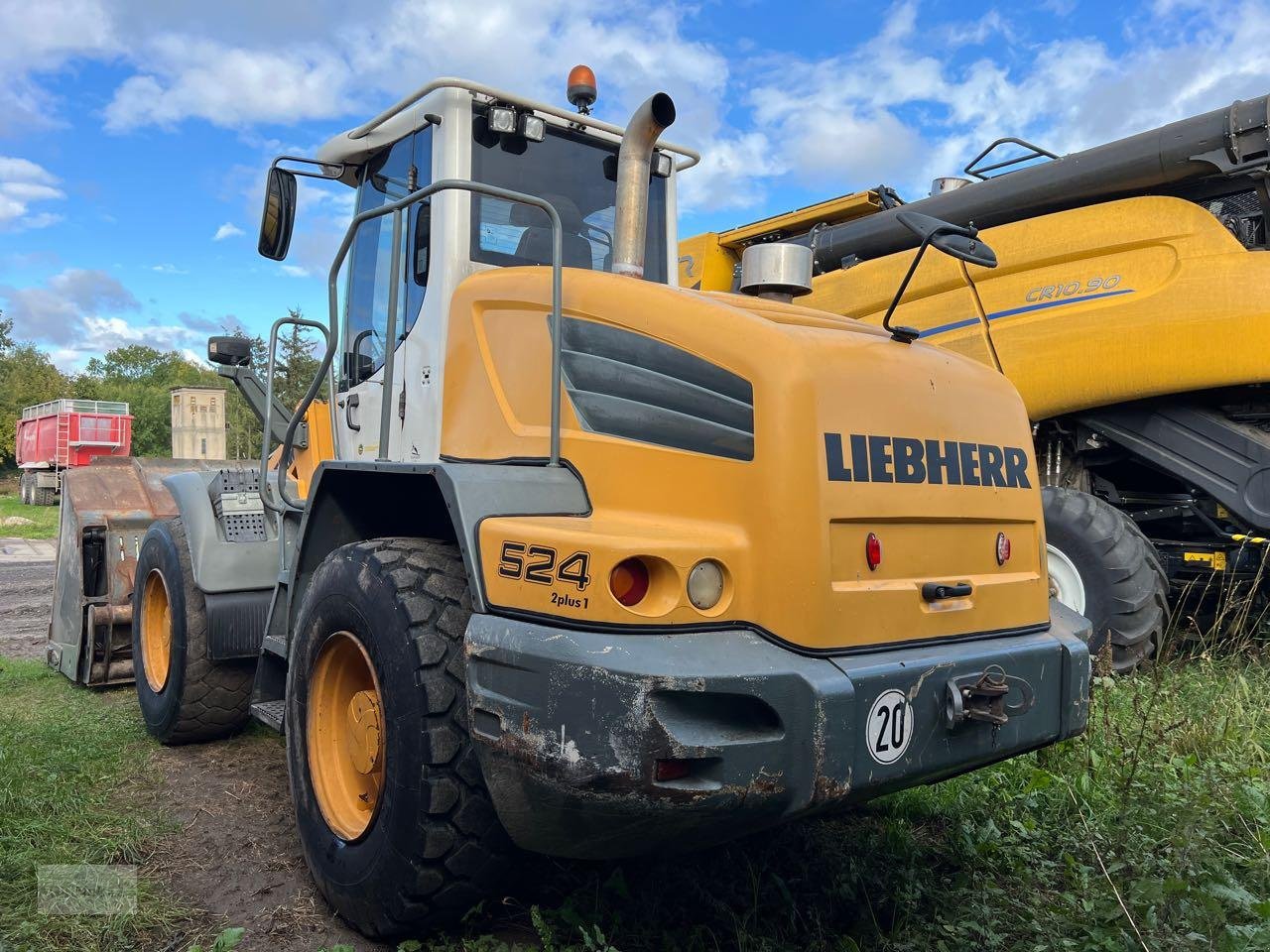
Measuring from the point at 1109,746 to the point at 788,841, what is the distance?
146 centimetres

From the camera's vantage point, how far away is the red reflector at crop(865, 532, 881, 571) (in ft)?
8.46

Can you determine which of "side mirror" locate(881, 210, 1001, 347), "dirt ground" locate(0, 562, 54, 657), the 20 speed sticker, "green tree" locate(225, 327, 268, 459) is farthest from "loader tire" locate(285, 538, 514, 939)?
"green tree" locate(225, 327, 268, 459)

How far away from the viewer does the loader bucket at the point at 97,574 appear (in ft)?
19.1

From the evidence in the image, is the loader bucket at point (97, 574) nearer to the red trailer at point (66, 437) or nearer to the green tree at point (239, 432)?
the green tree at point (239, 432)

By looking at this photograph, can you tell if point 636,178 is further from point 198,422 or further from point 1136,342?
point 198,422

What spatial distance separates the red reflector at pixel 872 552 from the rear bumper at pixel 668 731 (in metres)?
0.24

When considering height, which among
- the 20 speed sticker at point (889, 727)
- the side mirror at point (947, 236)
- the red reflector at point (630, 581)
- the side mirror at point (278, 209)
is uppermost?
the side mirror at point (278, 209)

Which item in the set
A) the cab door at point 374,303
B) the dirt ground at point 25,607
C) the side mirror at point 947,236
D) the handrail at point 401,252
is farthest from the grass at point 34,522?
the side mirror at point 947,236

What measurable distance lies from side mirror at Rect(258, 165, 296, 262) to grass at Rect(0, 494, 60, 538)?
58.5 ft

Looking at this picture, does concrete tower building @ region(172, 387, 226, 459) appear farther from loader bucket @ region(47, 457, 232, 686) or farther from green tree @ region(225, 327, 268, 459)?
loader bucket @ region(47, 457, 232, 686)

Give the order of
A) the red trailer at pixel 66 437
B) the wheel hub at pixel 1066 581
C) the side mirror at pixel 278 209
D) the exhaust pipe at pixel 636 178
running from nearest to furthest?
1. the exhaust pipe at pixel 636 178
2. the side mirror at pixel 278 209
3. the wheel hub at pixel 1066 581
4. the red trailer at pixel 66 437

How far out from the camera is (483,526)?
2.57 meters

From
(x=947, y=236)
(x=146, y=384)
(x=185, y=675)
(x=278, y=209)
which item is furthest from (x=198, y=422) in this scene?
(x=146, y=384)

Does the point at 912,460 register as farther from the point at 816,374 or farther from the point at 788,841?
the point at 788,841
